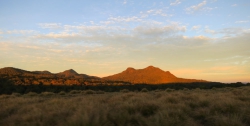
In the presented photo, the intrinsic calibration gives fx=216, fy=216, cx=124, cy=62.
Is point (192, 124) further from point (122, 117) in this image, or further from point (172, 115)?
point (122, 117)

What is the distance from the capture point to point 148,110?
10078mm

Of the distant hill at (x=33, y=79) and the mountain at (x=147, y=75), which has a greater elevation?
the mountain at (x=147, y=75)

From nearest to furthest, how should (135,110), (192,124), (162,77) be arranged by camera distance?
(192,124) < (135,110) < (162,77)

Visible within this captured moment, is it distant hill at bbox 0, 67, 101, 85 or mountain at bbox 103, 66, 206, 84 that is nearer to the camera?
distant hill at bbox 0, 67, 101, 85

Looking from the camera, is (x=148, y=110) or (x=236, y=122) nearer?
(x=236, y=122)

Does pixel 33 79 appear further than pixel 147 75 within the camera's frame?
No

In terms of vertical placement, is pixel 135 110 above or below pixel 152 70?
below

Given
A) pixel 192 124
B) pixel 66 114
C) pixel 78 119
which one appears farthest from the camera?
pixel 66 114

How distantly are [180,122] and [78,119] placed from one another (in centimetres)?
358

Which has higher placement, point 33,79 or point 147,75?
point 147,75

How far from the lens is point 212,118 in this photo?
8.50m

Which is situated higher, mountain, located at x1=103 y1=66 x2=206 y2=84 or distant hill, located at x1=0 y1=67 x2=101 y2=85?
mountain, located at x1=103 y1=66 x2=206 y2=84

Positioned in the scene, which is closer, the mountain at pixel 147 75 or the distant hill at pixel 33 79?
the distant hill at pixel 33 79

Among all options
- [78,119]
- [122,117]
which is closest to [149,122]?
[122,117]
